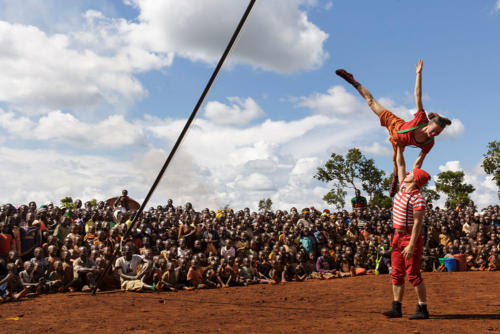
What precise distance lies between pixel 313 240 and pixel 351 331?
7.67 meters

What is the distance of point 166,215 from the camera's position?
13.1 metres

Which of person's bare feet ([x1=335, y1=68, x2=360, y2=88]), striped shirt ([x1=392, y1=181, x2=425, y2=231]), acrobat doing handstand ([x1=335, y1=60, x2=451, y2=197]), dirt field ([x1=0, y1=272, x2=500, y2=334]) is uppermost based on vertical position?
person's bare feet ([x1=335, y1=68, x2=360, y2=88])

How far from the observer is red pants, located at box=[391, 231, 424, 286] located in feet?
16.7

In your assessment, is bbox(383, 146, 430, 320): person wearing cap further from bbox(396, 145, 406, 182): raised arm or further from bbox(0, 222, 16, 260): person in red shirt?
bbox(0, 222, 16, 260): person in red shirt

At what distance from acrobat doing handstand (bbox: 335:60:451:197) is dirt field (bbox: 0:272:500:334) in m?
2.03

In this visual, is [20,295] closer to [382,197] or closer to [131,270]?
[131,270]

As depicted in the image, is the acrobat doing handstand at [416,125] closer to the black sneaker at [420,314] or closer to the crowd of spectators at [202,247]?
the black sneaker at [420,314]

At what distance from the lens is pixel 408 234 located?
5.21m

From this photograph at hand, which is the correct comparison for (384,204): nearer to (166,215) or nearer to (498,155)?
(498,155)

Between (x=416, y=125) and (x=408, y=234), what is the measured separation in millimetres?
1327

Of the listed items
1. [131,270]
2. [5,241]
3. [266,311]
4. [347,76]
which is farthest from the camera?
[131,270]

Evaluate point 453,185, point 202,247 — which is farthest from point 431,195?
point 202,247

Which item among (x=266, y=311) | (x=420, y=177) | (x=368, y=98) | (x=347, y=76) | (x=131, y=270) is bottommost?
(x=266, y=311)

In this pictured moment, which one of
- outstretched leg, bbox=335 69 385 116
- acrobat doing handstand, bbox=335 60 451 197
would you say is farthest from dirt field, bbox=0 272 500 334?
outstretched leg, bbox=335 69 385 116
